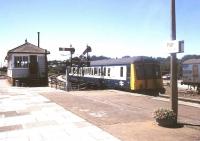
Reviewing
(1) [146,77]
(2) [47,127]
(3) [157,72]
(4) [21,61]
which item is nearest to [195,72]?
(3) [157,72]

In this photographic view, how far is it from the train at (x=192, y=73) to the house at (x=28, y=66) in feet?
55.2

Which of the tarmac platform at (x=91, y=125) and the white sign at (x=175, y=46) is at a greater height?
the white sign at (x=175, y=46)

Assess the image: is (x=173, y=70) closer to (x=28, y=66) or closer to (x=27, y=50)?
(x=28, y=66)

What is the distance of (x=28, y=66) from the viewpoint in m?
33.2

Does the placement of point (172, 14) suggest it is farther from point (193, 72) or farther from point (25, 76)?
point (25, 76)

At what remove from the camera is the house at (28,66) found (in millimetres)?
32781

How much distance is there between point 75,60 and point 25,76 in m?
7.14

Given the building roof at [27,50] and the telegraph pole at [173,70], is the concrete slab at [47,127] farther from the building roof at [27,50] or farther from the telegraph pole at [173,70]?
the building roof at [27,50]

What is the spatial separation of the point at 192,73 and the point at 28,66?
63.1 ft

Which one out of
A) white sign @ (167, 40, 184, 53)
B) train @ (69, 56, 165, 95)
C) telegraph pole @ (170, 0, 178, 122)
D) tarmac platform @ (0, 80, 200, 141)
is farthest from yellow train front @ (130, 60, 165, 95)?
white sign @ (167, 40, 184, 53)

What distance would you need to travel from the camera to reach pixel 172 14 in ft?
34.9

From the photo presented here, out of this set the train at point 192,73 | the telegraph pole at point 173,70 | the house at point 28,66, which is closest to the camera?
the telegraph pole at point 173,70

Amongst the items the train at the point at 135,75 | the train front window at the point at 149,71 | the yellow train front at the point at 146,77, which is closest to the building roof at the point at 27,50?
the train at the point at 135,75

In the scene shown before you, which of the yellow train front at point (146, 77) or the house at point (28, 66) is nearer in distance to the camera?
the yellow train front at point (146, 77)
